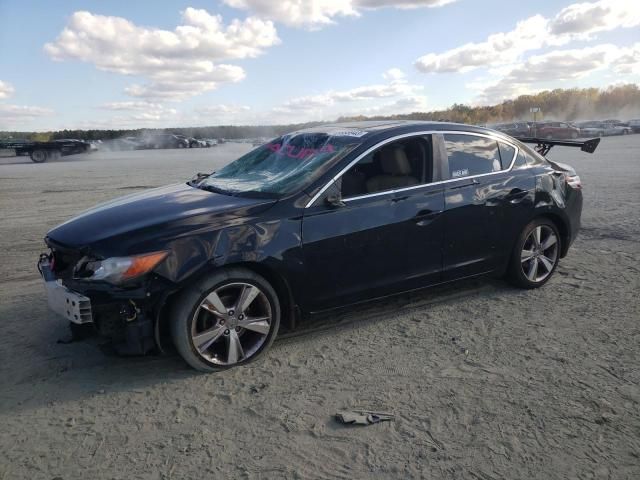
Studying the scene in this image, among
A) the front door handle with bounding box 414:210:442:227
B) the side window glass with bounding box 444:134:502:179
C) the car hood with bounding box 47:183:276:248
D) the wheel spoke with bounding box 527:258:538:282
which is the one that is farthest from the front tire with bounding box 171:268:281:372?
the wheel spoke with bounding box 527:258:538:282

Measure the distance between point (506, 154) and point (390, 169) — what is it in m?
1.39

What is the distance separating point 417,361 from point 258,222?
150cm

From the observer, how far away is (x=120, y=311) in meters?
3.34

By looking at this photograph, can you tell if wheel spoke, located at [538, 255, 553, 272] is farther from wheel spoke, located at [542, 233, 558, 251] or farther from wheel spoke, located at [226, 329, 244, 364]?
wheel spoke, located at [226, 329, 244, 364]

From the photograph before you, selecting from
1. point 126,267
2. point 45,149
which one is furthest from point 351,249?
point 45,149

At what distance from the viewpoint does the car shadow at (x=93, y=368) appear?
3395mm

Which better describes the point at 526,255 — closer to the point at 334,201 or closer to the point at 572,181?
the point at 572,181

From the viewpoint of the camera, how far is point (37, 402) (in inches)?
130

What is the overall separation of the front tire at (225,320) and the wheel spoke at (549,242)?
2.92 meters

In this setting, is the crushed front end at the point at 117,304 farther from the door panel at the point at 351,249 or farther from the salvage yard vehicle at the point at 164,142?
the salvage yard vehicle at the point at 164,142

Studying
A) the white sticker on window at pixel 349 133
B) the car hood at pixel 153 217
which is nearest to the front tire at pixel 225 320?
the car hood at pixel 153 217

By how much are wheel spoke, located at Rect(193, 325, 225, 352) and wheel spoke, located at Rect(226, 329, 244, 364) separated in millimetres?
76

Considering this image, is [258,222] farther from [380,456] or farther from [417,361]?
[380,456]

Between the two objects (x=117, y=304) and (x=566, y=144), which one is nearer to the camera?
(x=117, y=304)
